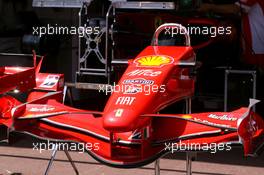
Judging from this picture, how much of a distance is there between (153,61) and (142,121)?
2.42 feet

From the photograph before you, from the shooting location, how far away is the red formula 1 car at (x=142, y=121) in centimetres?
403

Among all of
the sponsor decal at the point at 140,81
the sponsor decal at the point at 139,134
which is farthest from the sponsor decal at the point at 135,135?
the sponsor decal at the point at 140,81

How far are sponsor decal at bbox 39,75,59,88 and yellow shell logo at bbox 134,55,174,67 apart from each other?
769mm

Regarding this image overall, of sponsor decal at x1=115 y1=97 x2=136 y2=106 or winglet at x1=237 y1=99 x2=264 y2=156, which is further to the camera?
sponsor decal at x1=115 y1=97 x2=136 y2=106

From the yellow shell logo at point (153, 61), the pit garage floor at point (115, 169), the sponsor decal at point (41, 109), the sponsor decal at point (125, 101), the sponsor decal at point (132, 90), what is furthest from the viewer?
the pit garage floor at point (115, 169)

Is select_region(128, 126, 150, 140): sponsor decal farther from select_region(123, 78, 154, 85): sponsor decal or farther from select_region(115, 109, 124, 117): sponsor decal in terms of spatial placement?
select_region(123, 78, 154, 85): sponsor decal

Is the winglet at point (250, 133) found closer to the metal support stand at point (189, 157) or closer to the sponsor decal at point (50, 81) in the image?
the metal support stand at point (189, 157)

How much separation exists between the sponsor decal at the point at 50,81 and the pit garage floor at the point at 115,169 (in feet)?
4.46

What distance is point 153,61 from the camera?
4.71m

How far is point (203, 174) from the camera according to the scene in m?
6.20

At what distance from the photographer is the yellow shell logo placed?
15.3 feet

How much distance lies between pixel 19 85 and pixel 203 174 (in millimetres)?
2198

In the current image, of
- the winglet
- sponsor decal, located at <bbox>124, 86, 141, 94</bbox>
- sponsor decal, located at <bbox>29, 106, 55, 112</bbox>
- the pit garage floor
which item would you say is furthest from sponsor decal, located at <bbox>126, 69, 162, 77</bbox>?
the pit garage floor

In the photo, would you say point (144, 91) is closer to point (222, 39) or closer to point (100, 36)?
point (100, 36)
